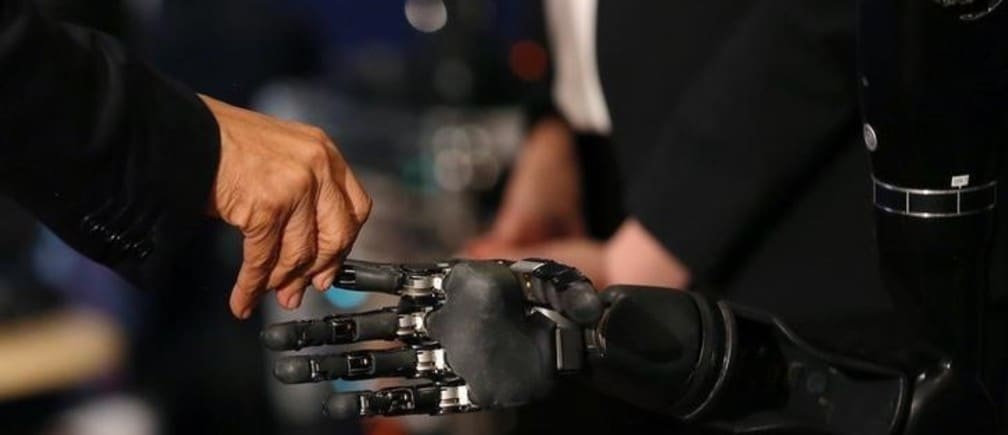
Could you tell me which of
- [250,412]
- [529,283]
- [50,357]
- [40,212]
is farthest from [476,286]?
[50,357]

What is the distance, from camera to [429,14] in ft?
6.84

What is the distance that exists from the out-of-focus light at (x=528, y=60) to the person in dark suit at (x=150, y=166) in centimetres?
75

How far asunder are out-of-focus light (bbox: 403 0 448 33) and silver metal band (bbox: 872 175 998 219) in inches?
57.1

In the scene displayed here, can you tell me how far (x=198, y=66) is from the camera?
85 centimetres

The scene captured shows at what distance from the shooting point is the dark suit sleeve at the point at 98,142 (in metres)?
0.56

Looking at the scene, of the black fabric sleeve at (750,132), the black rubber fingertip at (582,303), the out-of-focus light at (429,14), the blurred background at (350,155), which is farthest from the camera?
the out-of-focus light at (429,14)

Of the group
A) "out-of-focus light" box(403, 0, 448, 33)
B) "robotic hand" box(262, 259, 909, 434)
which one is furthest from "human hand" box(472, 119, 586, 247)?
"out-of-focus light" box(403, 0, 448, 33)

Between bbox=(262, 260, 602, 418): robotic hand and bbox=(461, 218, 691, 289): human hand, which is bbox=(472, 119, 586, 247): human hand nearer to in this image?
bbox=(461, 218, 691, 289): human hand

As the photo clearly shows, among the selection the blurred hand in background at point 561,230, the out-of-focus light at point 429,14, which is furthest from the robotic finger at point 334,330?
the out-of-focus light at point 429,14

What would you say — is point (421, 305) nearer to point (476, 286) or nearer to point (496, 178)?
point (476, 286)

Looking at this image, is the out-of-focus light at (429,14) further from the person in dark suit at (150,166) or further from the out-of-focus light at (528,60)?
the person in dark suit at (150,166)

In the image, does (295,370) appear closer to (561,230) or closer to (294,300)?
(294,300)

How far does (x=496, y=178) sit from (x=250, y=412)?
37cm

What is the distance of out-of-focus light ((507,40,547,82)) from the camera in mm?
1458
